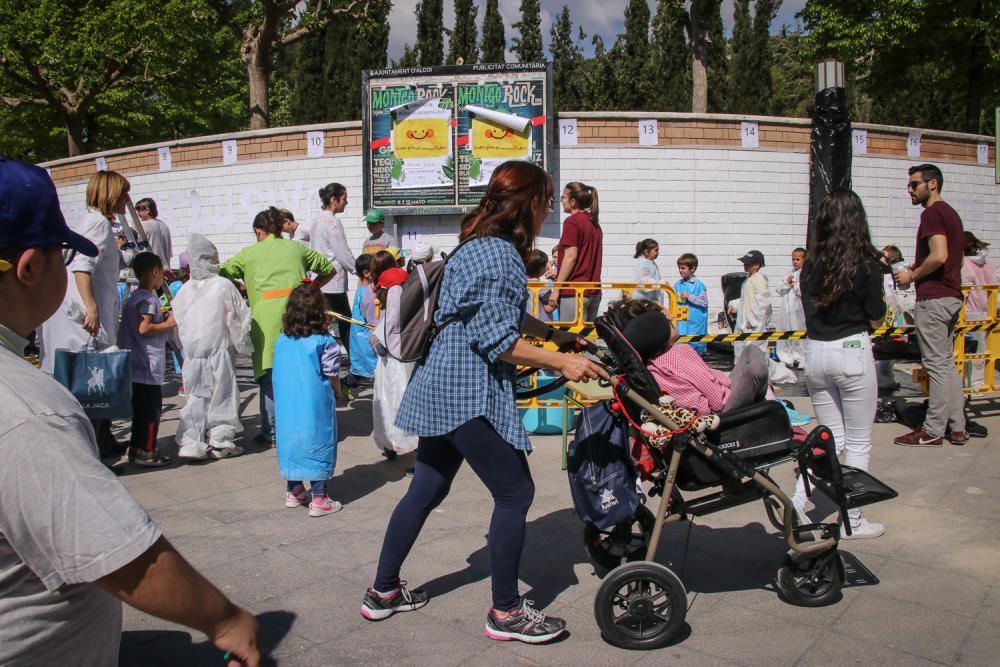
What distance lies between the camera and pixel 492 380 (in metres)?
3.20

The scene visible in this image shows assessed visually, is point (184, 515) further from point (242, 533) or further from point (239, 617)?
point (239, 617)

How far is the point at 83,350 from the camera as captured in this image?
5.62 metres

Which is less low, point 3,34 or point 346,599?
point 3,34

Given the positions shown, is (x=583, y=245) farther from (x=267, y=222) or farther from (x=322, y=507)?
(x=322, y=507)

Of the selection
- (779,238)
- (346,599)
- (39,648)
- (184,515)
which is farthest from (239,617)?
(779,238)

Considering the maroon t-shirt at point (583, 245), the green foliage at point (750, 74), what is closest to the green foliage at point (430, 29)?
the green foliage at point (750, 74)

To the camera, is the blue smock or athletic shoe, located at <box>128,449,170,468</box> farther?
athletic shoe, located at <box>128,449,170,468</box>

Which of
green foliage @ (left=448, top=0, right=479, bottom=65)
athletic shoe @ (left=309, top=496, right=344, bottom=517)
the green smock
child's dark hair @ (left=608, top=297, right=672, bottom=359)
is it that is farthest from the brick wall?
green foliage @ (left=448, top=0, right=479, bottom=65)

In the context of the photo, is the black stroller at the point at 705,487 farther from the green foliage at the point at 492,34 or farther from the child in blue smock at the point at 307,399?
the green foliage at the point at 492,34

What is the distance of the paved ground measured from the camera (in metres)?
3.31

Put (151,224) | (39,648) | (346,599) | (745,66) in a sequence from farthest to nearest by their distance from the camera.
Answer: (745,66)
(151,224)
(346,599)
(39,648)

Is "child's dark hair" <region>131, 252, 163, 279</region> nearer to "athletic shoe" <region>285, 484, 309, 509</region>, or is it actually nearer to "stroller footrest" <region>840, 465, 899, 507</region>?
"athletic shoe" <region>285, 484, 309, 509</region>

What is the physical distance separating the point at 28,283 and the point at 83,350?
464 cm

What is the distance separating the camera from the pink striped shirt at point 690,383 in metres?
3.63
